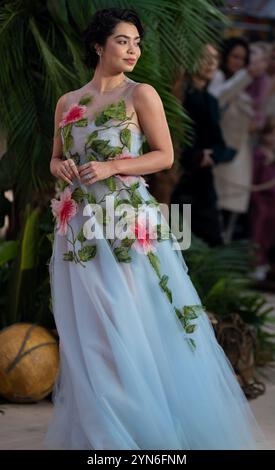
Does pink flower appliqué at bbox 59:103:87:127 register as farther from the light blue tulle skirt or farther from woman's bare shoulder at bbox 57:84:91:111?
the light blue tulle skirt

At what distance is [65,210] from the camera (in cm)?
458

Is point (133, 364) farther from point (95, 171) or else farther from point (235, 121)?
point (235, 121)

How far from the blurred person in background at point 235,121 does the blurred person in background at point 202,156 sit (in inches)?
34.5

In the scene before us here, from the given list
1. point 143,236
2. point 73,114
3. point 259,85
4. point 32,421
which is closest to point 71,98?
point 73,114

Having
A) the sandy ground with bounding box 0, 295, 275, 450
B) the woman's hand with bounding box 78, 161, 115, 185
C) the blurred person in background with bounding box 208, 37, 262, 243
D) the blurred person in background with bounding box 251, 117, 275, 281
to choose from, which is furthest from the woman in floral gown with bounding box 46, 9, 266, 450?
the blurred person in background with bounding box 251, 117, 275, 281

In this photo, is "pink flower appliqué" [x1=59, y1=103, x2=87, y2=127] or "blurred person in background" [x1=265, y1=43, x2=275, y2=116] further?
"blurred person in background" [x1=265, y1=43, x2=275, y2=116]

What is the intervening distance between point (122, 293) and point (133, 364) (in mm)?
276

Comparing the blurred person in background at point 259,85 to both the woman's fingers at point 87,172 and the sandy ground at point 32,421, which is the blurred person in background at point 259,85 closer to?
the sandy ground at point 32,421

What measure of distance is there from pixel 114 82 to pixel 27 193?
188 centimetres

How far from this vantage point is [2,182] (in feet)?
20.9

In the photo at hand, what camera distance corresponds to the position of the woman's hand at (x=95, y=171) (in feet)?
14.5

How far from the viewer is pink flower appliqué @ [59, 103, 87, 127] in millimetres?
4531

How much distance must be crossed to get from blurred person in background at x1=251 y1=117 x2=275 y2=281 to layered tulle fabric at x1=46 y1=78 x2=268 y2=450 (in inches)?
248
